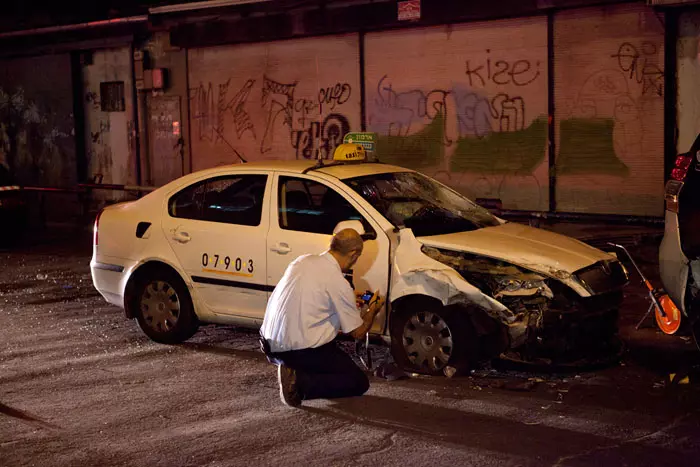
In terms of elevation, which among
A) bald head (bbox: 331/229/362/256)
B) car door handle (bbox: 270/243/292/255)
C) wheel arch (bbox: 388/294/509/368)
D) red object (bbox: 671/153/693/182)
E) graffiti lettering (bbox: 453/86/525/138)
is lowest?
wheel arch (bbox: 388/294/509/368)

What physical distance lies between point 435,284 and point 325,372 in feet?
4.09

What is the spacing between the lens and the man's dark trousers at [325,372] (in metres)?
6.65

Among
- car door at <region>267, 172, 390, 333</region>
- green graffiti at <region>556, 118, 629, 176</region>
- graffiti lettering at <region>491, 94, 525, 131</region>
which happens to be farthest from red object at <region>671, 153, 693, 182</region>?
graffiti lettering at <region>491, 94, 525, 131</region>

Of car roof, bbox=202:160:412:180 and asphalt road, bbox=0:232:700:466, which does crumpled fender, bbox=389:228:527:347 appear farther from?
car roof, bbox=202:160:412:180

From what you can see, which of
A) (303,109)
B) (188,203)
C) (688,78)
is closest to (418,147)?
(303,109)

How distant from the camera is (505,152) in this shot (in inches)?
599

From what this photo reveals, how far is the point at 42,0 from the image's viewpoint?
23.1 meters

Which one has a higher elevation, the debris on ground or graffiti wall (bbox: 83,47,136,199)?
graffiti wall (bbox: 83,47,136,199)

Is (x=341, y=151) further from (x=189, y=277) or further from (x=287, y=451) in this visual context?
(x=287, y=451)

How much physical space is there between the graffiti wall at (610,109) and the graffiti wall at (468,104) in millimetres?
347

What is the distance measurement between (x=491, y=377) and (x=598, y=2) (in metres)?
7.88

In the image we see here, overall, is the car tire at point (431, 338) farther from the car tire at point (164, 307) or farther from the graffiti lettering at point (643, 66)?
the graffiti lettering at point (643, 66)

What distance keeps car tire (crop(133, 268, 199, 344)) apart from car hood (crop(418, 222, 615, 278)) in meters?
2.30

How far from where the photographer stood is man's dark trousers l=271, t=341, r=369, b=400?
21.8 ft
